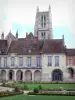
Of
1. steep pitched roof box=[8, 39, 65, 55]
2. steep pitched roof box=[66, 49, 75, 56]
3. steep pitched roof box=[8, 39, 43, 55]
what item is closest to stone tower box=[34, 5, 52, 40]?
steep pitched roof box=[8, 39, 43, 55]

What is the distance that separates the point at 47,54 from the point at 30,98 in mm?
30290

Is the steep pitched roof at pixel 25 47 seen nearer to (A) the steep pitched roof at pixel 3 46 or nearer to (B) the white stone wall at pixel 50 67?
(A) the steep pitched roof at pixel 3 46

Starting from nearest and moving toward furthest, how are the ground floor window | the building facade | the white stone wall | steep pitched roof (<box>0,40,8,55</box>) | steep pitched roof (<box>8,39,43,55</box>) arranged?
the white stone wall → the ground floor window → the building facade → steep pitched roof (<box>8,39,43,55</box>) → steep pitched roof (<box>0,40,8,55</box>)

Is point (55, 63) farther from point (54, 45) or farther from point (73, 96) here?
point (73, 96)

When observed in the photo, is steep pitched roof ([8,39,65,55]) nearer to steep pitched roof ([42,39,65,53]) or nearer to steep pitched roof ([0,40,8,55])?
steep pitched roof ([42,39,65,53])

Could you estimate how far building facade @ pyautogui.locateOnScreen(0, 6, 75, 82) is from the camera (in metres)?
57.3

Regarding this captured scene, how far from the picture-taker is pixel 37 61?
5884 cm

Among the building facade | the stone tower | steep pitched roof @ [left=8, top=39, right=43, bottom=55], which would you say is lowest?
the building facade

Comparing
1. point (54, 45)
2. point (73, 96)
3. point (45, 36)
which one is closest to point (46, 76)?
point (54, 45)

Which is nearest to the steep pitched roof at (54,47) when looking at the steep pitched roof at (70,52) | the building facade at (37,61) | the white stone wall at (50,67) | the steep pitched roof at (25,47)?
the building facade at (37,61)

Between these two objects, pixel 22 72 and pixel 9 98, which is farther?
pixel 22 72

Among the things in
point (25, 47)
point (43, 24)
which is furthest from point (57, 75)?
point (43, 24)

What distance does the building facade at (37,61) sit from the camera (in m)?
57.3

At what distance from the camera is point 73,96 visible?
29.9 m
